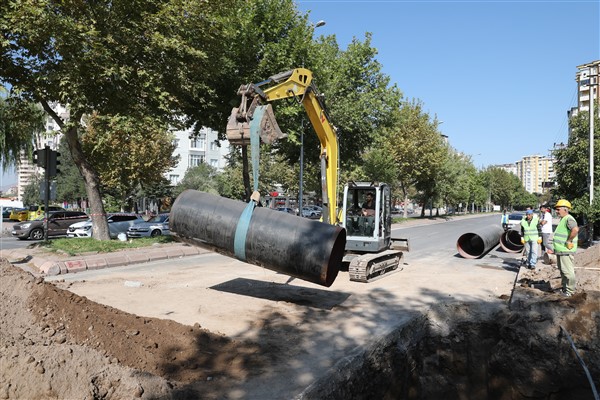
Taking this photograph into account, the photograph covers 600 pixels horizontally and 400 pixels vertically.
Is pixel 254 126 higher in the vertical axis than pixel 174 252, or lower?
higher

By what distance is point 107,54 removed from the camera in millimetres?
12047

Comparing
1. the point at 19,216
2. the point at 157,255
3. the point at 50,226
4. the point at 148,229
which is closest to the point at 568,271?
the point at 157,255

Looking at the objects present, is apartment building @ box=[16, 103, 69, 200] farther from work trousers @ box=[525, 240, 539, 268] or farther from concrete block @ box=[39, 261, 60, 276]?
work trousers @ box=[525, 240, 539, 268]

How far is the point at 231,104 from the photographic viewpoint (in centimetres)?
1675

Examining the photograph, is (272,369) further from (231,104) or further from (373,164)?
(373,164)

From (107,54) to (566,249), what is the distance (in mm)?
12563

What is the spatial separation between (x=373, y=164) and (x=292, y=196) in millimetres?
23538

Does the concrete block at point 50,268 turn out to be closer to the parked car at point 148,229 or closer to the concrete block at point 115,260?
the concrete block at point 115,260

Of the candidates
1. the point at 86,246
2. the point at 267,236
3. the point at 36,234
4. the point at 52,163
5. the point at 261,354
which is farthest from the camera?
the point at 36,234

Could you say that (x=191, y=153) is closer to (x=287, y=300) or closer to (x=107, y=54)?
(x=107, y=54)

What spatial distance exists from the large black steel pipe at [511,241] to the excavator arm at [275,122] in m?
9.96

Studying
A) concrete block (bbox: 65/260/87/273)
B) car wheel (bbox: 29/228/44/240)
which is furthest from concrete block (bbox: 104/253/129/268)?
car wheel (bbox: 29/228/44/240)

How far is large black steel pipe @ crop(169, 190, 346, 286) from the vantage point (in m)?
5.82

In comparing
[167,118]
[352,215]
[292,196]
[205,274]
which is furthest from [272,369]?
[292,196]
